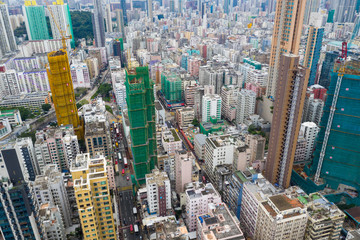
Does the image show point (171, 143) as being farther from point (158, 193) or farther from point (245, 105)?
point (245, 105)

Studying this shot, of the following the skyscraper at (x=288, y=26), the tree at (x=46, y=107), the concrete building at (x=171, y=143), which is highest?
the skyscraper at (x=288, y=26)

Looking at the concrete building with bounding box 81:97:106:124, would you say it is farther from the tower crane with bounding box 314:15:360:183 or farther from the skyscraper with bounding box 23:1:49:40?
the skyscraper with bounding box 23:1:49:40

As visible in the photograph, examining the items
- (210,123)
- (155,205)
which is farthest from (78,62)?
(155,205)

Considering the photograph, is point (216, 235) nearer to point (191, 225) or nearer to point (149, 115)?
point (191, 225)

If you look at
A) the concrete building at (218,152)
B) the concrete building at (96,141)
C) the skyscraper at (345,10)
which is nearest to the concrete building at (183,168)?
the concrete building at (218,152)

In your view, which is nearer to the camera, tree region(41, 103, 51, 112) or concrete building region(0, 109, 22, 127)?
concrete building region(0, 109, 22, 127)

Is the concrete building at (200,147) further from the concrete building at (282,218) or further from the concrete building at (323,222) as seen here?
the concrete building at (323,222)

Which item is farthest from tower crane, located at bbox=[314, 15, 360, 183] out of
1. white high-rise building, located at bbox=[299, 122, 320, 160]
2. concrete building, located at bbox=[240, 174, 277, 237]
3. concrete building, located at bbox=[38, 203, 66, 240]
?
concrete building, located at bbox=[38, 203, 66, 240]
